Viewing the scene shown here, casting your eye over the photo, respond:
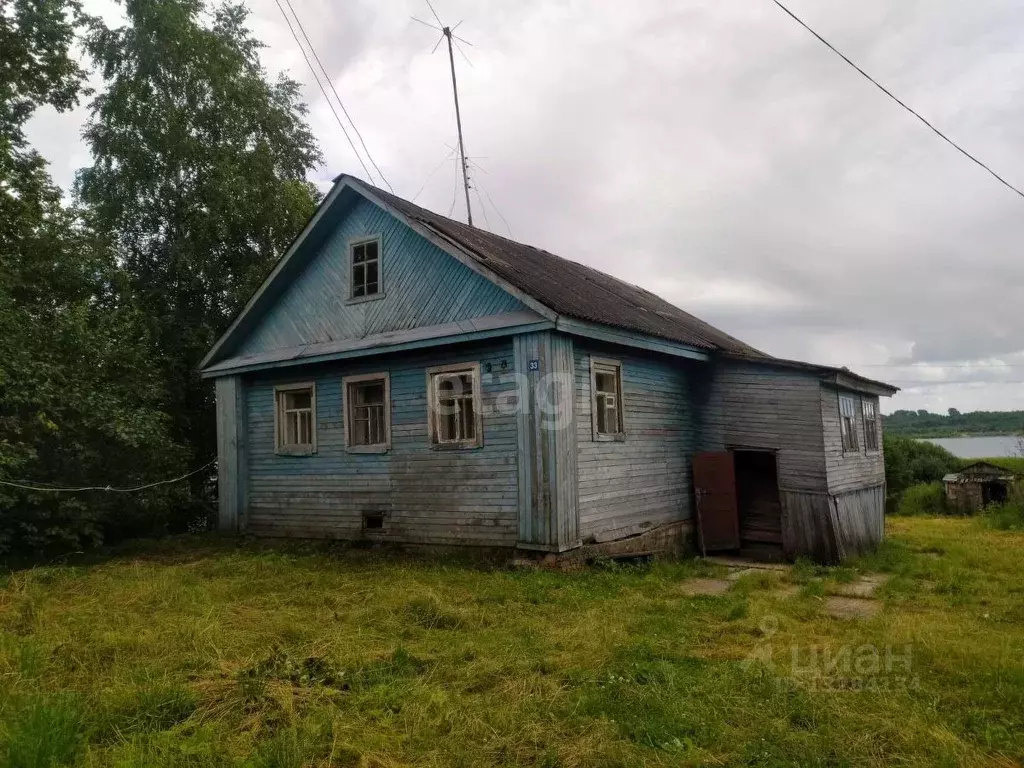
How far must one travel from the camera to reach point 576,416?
10.5 metres

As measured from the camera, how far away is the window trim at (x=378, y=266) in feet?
40.7

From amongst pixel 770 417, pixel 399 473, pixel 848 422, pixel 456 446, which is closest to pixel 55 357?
pixel 399 473

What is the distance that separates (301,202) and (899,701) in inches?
796

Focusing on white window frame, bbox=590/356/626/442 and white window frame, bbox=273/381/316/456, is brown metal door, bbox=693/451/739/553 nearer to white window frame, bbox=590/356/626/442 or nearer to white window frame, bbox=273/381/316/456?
white window frame, bbox=590/356/626/442

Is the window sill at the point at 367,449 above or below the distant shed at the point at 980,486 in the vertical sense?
above

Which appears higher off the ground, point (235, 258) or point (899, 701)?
point (235, 258)

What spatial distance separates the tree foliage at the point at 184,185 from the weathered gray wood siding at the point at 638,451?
12798 mm

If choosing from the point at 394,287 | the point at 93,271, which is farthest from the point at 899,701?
the point at 93,271

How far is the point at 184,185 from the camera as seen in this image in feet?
66.8

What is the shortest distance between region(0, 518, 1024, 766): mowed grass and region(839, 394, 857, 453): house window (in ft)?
13.8

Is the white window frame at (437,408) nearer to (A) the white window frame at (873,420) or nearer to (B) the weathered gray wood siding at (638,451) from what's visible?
(B) the weathered gray wood siding at (638,451)

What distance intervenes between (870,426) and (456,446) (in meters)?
9.76

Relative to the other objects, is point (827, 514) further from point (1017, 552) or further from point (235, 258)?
point (235, 258)

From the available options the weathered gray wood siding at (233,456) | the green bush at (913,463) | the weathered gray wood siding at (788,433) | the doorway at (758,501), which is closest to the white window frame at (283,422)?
the weathered gray wood siding at (233,456)
